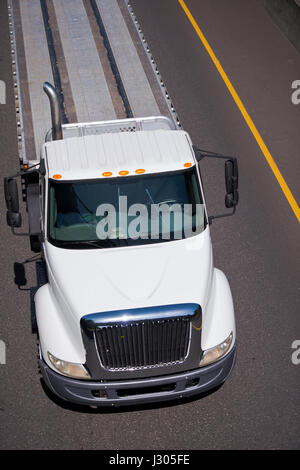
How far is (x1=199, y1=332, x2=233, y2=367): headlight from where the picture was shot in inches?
315

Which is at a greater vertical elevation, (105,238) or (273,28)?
(273,28)

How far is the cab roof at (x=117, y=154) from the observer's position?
8.67 metres

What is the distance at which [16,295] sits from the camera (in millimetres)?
10234

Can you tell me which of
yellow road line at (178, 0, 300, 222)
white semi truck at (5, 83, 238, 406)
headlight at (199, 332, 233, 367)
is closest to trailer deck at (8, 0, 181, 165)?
white semi truck at (5, 83, 238, 406)

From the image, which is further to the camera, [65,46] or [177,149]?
[65,46]

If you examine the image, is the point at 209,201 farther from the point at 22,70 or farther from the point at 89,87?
the point at 22,70

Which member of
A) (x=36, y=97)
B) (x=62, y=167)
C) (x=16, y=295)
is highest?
(x=36, y=97)

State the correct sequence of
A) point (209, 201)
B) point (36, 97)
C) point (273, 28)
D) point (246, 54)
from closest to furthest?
point (36, 97), point (209, 201), point (246, 54), point (273, 28)

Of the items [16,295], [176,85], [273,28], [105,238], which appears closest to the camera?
[105,238]

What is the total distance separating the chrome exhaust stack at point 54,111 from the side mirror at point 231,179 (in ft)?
8.12

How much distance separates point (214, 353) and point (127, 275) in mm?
1391

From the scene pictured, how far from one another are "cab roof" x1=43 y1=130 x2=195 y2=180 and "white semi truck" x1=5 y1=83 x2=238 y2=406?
2 cm

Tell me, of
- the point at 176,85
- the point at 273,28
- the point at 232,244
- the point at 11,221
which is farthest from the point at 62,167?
the point at 273,28

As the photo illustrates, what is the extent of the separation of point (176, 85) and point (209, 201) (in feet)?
13.6
